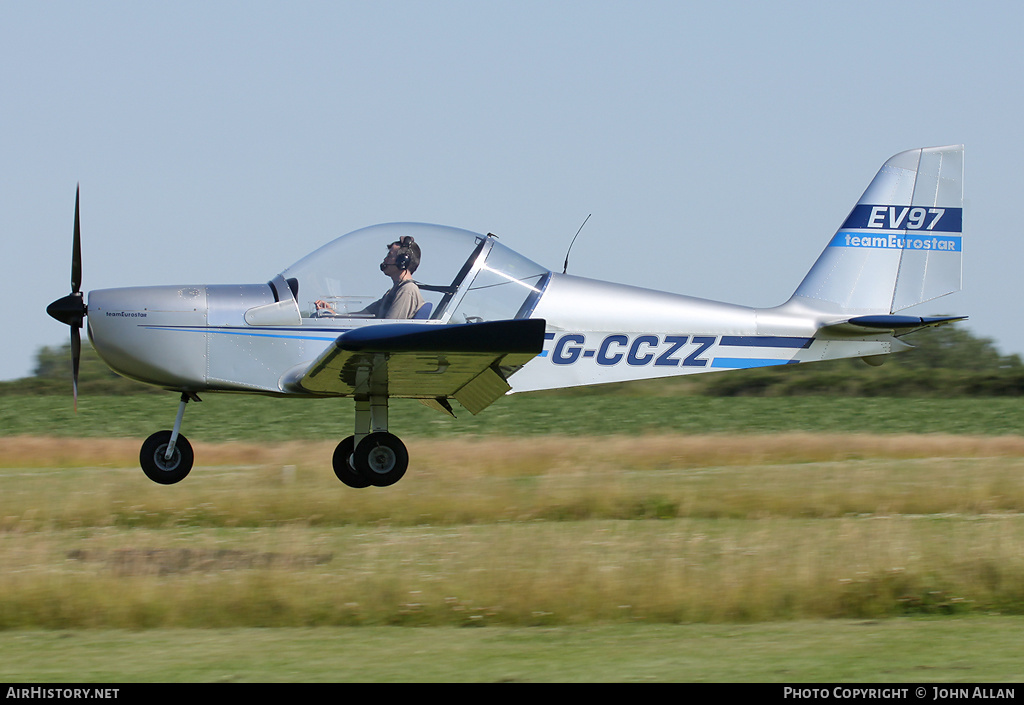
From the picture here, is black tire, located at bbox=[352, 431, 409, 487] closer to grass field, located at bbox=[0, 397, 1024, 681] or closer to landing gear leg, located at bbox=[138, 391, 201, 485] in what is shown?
grass field, located at bbox=[0, 397, 1024, 681]

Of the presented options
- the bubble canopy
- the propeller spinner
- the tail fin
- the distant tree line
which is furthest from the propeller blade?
the distant tree line

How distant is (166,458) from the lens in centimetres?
936

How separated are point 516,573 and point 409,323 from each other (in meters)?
2.10

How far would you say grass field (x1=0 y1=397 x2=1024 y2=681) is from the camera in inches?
249

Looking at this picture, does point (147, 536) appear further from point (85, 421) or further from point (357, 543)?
point (85, 421)

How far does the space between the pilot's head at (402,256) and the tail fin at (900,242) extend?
12.1ft

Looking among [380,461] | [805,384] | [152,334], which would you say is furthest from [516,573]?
[805,384]

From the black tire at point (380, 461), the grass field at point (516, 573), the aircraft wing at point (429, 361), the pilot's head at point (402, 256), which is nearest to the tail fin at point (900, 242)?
the grass field at point (516, 573)

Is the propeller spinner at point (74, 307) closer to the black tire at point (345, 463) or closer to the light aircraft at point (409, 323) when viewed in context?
the light aircraft at point (409, 323)

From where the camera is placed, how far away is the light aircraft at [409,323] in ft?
29.3

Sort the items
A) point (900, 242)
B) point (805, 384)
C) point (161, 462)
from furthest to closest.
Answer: point (805, 384) → point (900, 242) → point (161, 462)

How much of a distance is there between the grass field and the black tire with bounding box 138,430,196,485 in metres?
0.69

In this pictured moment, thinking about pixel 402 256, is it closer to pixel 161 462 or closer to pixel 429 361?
pixel 429 361

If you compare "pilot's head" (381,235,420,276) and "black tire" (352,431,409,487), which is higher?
"pilot's head" (381,235,420,276)
